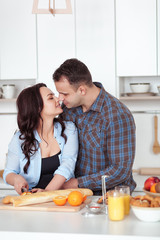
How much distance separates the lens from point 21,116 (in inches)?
86.3

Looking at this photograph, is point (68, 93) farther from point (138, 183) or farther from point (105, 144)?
point (138, 183)

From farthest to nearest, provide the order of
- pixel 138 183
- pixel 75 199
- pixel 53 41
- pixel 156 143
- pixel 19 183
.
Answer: pixel 156 143, pixel 53 41, pixel 138 183, pixel 19 183, pixel 75 199

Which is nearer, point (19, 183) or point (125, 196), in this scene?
point (125, 196)

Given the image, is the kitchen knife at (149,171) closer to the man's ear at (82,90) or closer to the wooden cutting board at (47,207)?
the man's ear at (82,90)

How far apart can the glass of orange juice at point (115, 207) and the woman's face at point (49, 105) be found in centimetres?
81

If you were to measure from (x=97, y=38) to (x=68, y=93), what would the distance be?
1241 mm

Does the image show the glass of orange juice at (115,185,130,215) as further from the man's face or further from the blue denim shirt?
the man's face

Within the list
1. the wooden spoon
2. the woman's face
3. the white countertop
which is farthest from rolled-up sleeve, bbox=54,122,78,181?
the wooden spoon

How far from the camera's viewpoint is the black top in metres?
2.15

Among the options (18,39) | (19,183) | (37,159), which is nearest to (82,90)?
(37,159)

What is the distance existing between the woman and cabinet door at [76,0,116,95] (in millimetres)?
1142

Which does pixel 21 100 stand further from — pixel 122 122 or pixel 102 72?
pixel 102 72

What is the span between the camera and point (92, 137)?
221cm

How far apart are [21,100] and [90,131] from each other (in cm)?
46
